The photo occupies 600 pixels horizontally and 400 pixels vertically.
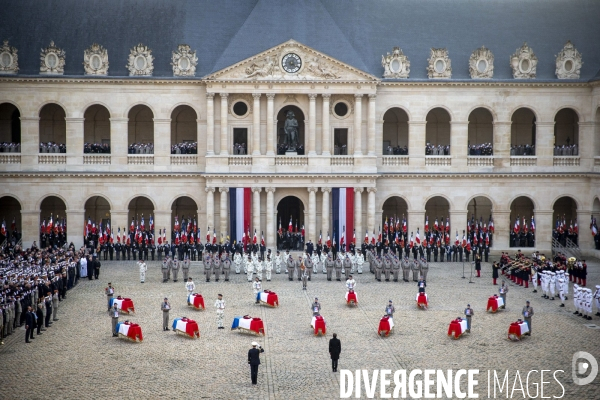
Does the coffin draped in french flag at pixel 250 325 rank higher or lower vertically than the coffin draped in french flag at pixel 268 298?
lower

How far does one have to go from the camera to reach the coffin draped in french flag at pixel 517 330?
35156 millimetres

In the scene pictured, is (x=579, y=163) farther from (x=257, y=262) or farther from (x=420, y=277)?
(x=257, y=262)

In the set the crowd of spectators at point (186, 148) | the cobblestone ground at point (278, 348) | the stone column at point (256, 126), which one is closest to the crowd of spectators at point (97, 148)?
the crowd of spectators at point (186, 148)

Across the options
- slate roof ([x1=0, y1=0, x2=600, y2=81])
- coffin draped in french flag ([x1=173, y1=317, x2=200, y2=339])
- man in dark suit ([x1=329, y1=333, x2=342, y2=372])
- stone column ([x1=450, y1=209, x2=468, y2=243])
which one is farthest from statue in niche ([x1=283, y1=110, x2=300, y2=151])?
man in dark suit ([x1=329, y1=333, x2=342, y2=372])

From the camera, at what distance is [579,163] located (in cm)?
6475

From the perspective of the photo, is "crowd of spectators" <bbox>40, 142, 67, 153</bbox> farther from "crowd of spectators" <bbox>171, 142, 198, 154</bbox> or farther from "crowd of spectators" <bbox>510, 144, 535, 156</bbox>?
"crowd of spectators" <bbox>510, 144, 535, 156</bbox>

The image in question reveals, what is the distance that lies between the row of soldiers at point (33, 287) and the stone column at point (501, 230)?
1256 inches

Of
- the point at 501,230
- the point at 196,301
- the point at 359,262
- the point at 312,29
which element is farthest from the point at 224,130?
the point at 196,301

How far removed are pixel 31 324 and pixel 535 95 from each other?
43.5m

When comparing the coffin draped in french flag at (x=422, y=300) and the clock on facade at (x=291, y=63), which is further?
the clock on facade at (x=291, y=63)

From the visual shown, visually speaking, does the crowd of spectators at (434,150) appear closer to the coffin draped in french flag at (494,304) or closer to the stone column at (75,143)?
the coffin draped in french flag at (494,304)

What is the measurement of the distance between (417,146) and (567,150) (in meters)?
12.1

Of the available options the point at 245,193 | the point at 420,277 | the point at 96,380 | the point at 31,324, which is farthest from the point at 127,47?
the point at 96,380

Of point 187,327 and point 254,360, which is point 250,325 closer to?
point 187,327
